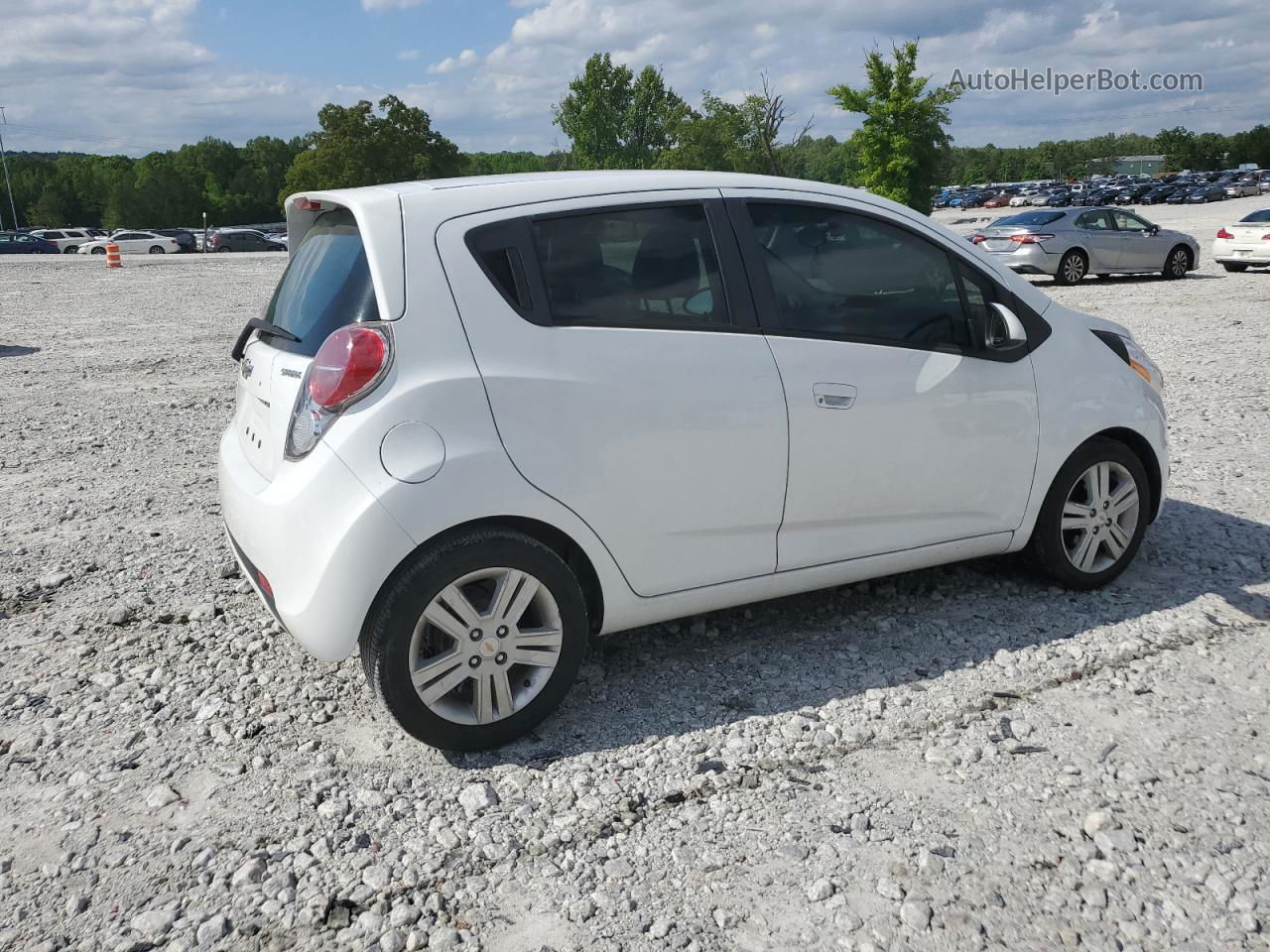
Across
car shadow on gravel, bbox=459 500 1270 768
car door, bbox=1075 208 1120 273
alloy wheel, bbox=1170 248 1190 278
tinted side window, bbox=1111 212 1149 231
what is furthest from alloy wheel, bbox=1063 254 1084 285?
car shadow on gravel, bbox=459 500 1270 768

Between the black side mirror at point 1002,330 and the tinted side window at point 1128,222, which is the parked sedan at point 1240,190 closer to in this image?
the tinted side window at point 1128,222

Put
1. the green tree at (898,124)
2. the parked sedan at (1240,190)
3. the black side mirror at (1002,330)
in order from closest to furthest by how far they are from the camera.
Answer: the black side mirror at (1002,330)
the green tree at (898,124)
the parked sedan at (1240,190)

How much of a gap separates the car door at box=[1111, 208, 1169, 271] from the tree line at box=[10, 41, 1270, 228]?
24319mm

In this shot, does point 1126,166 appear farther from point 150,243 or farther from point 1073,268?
point 1073,268

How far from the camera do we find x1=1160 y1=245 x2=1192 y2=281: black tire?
22.3 meters

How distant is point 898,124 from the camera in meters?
48.9

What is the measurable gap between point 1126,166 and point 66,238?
147 meters

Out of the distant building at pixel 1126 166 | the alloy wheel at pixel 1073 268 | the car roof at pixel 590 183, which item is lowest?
the alloy wheel at pixel 1073 268

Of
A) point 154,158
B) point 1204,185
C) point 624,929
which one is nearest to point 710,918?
point 624,929

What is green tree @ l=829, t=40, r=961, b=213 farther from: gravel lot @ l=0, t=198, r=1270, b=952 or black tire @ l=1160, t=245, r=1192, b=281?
gravel lot @ l=0, t=198, r=1270, b=952

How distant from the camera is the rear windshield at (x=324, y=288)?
3494 millimetres

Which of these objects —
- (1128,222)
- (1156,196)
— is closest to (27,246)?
(1128,222)

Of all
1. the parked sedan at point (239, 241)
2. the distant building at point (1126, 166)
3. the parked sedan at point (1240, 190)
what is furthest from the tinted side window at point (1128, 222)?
the distant building at point (1126, 166)

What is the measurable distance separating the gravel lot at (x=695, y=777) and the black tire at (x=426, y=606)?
4.9 inches
